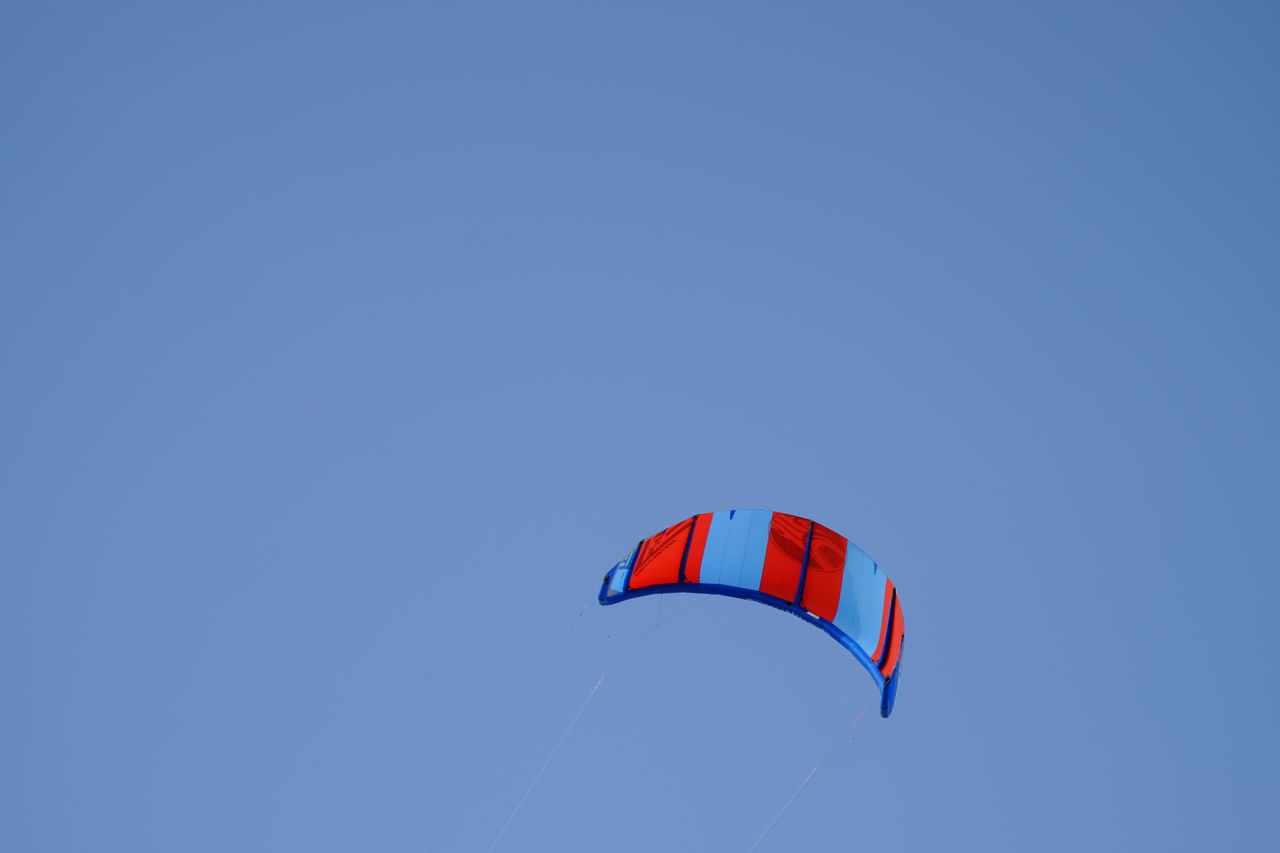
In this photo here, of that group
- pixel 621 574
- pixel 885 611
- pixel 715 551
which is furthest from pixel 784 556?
pixel 621 574

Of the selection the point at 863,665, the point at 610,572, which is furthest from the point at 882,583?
the point at 610,572

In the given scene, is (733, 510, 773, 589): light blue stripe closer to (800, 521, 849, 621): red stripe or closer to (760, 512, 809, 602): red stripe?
(760, 512, 809, 602): red stripe

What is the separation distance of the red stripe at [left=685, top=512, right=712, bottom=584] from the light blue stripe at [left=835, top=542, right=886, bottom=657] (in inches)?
53.0

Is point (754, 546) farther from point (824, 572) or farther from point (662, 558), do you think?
point (662, 558)

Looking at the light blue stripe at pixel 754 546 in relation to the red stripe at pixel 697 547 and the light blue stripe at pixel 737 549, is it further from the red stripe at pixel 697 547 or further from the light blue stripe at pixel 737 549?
the red stripe at pixel 697 547

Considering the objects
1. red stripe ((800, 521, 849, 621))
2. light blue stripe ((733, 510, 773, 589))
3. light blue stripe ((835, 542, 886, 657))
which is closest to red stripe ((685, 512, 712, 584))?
light blue stripe ((733, 510, 773, 589))

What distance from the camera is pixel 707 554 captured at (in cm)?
1184

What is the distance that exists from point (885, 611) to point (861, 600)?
0.40 metres

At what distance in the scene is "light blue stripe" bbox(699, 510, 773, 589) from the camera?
38.1ft

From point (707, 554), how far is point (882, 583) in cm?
176

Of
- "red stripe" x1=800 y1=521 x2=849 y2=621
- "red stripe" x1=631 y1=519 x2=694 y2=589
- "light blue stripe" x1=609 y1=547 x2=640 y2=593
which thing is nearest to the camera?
"red stripe" x1=800 y1=521 x2=849 y2=621

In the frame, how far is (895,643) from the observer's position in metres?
11.9

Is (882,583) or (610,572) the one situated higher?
(882,583)

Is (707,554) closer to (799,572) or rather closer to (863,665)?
(799,572)
